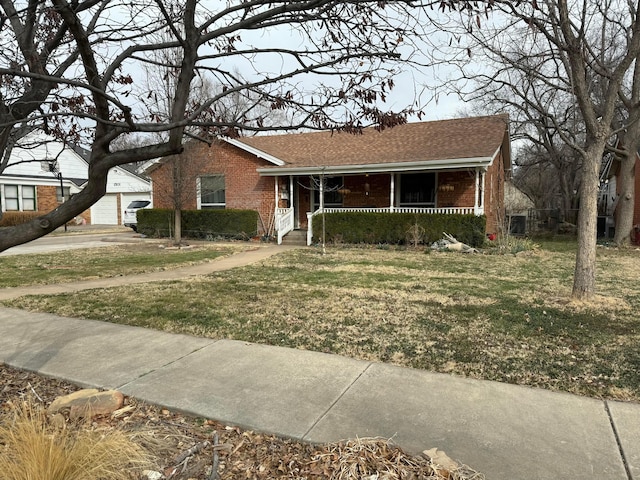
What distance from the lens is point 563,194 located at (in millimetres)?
28047

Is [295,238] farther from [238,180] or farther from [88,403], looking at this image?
[88,403]

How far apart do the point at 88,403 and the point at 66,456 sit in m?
1.01

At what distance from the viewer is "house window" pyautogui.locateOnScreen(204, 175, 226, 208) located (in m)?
19.9

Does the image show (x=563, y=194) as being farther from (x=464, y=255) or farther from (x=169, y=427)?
(x=169, y=427)

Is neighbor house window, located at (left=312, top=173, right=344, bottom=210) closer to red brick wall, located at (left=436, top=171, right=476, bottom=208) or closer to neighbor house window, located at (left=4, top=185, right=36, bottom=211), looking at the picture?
red brick wall, located at (left=436, top=171, right=476, bottom=208)

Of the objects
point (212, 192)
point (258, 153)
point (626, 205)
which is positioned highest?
point (258, 153)

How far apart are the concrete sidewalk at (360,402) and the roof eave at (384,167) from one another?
1125cm

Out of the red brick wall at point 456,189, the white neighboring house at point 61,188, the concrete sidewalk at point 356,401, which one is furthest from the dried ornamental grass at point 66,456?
the white neighboring house at point 61,188

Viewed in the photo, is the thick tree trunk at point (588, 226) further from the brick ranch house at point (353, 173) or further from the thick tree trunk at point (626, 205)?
the thick tree trunk at point (626, 205)

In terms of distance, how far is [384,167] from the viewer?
15883 mm

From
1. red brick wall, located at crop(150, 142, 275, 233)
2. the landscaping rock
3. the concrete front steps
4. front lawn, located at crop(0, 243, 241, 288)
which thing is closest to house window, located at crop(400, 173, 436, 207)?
the concrete front steps

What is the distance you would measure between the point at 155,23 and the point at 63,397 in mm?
3246

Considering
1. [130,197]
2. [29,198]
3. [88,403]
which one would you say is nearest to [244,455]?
[88,403]

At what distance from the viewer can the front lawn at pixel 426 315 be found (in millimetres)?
4223
